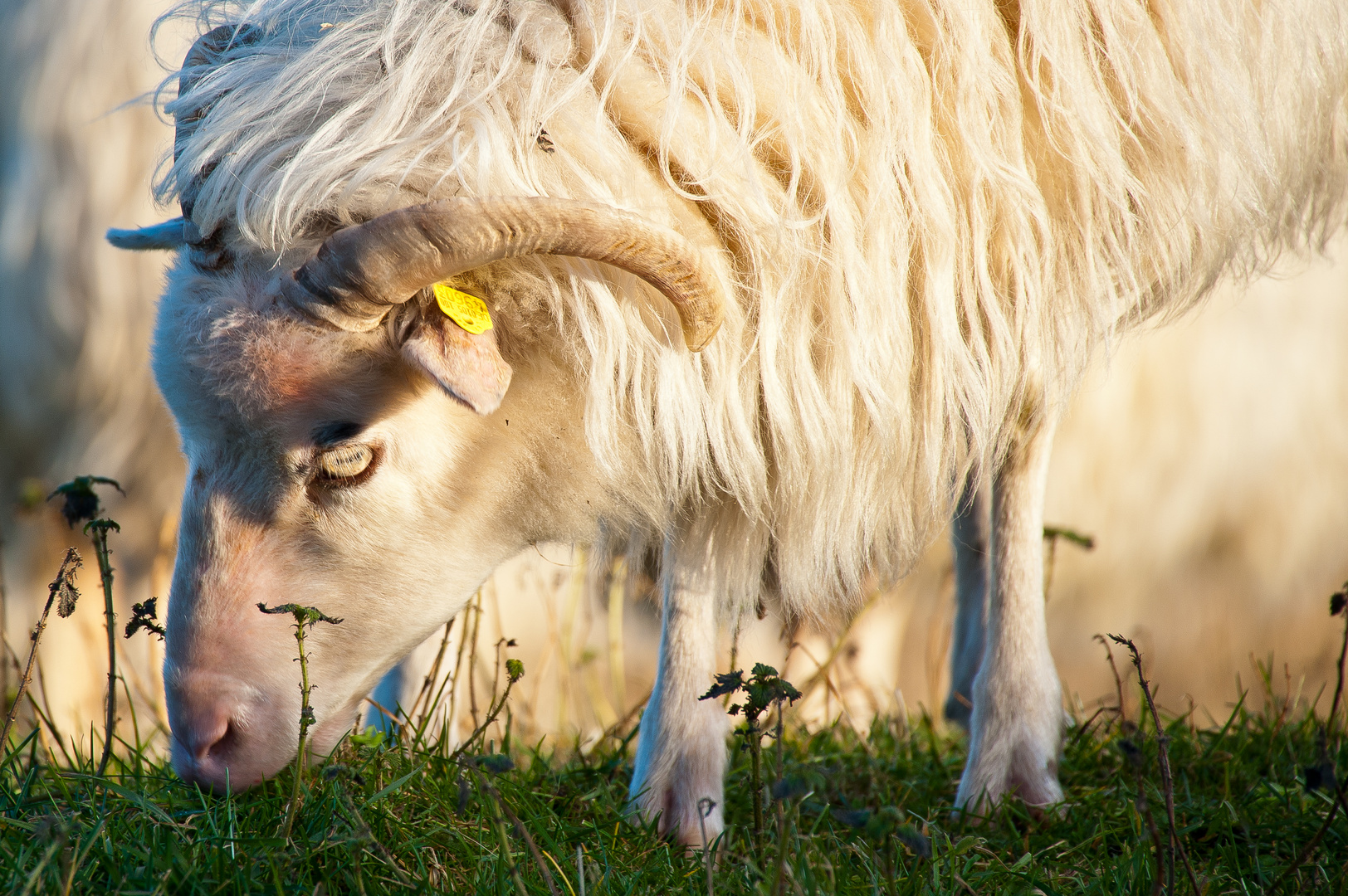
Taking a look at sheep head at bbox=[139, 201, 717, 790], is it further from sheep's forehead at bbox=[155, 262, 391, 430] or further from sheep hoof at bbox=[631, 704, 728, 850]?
sheep hoof at bbox=[631, 704, 728, 850]

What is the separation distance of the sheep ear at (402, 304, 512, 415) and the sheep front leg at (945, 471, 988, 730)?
1.48 meters

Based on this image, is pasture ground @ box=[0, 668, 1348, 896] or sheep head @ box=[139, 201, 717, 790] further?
sheep head @ box=[139, 201, 717, 790]

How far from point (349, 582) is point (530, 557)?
2757 mm

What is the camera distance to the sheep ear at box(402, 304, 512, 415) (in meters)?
1.70

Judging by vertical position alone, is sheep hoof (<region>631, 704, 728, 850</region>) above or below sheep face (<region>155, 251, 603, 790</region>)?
below

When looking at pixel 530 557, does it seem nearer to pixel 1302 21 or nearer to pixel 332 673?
pixel 332 673

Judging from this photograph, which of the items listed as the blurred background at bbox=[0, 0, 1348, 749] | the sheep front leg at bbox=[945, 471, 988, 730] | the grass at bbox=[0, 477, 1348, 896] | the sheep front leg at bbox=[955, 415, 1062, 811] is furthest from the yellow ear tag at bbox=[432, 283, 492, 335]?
the blurred background at bbox=[0, 0, 1348, 749]

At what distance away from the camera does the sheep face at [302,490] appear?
184 cm

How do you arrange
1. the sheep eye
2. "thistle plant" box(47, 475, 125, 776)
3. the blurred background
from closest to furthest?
the sheep eye, "thistle plant" box(47, 475, 125, 776), the blurred background

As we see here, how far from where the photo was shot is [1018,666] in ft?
7.24

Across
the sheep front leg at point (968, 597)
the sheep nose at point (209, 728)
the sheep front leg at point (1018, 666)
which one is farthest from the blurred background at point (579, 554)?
the sheep nose at point (209, 728)

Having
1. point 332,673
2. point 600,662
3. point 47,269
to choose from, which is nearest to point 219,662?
point 332,673

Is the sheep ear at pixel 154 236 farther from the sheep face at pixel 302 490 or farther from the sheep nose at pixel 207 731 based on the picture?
the sheep nose at pixel 207 731

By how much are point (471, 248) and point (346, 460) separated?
18.8 inches
